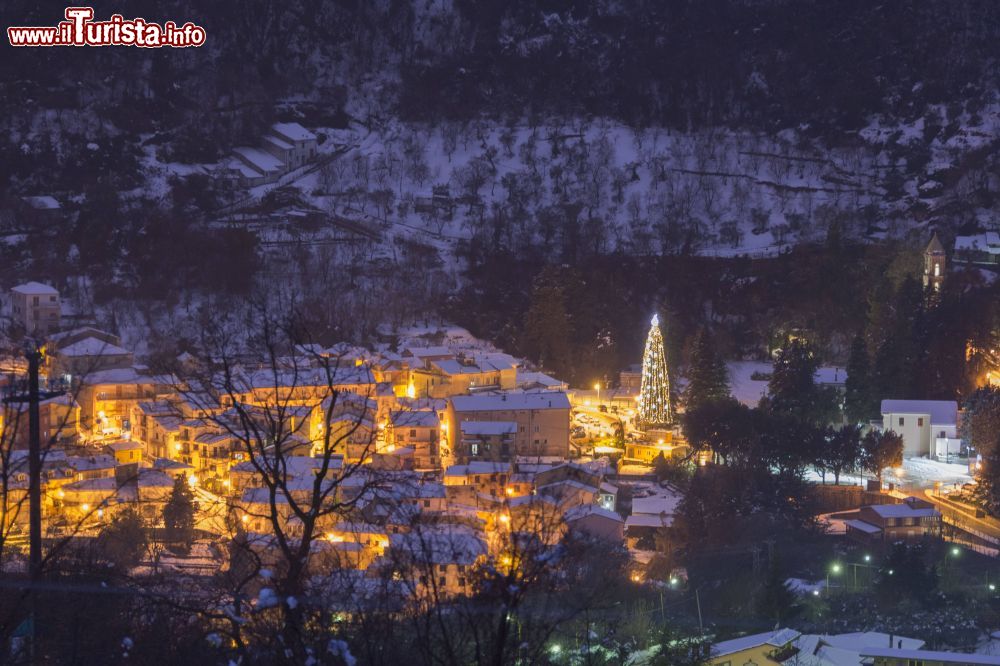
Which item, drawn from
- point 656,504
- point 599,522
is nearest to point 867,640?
point 599,522

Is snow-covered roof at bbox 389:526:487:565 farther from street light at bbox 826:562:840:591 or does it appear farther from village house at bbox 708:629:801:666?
street light at bbox 826:562:840:591

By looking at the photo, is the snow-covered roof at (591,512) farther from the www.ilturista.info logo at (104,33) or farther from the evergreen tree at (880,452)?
the www.ilturista.info logo at (104,33)

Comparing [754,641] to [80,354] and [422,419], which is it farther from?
[80,354]

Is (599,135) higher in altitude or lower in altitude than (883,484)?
higher

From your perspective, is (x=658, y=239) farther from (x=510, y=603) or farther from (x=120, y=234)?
(x=510, y=603)

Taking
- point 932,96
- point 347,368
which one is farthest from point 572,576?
point 932,96

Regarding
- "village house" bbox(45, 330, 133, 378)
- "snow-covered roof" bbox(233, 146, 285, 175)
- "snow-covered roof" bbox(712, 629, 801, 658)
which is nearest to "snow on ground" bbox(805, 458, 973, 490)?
"snow-covered roof" bbox(712, 629, 801, 658)

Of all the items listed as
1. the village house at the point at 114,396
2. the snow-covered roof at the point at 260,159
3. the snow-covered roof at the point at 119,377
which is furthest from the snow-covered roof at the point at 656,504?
the snow-covered roof at the point at 260,159
